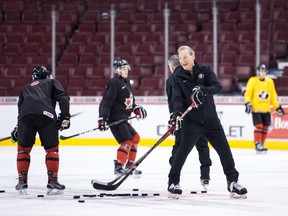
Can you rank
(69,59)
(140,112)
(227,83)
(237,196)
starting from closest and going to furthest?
1. (237,196)
2. (140,112)
3. (227,83)
4. (69,59)

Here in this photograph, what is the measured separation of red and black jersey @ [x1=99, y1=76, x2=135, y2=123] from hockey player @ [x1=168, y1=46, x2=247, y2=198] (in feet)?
7.48

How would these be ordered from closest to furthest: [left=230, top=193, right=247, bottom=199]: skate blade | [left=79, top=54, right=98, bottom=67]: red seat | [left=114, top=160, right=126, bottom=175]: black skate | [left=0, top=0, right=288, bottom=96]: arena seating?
[left=230, top=193, right=247, bottom=199]: skate blade → [left=114, top=160, right=126, bottom=175]: black skate → [left=0, top=0, right=288, bottom=96]: arena seating → [left=79, top=54, right=98, bottom=67]: red seat

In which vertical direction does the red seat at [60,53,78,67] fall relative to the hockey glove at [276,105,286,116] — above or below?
above

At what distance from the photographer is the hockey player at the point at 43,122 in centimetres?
774

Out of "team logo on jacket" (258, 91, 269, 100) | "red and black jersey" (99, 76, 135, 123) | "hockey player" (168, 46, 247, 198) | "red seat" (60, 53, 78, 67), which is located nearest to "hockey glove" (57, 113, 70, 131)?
"hockey player" (168, 46, 247, 198)

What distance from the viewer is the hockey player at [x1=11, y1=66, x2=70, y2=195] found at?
7738 millimetres

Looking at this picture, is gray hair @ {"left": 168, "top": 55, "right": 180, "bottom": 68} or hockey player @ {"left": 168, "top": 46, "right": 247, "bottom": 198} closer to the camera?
hockey player @ {"left": 168, "top": 46, "right": 247, "bottom": 198}

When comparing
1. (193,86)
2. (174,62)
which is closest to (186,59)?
(193,86)

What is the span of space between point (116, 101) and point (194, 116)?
2558mm

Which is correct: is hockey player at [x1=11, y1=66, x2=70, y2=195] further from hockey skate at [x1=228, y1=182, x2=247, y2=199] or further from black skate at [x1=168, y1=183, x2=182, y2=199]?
hockey skate at [x1=228, y1=182, x2=247, y2=199]

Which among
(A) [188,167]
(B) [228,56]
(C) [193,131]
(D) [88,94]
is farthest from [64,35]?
(C) [193,131]

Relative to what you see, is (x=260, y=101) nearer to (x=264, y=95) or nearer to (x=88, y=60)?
(x=264, y=95)

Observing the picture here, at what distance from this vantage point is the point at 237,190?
7285 mm

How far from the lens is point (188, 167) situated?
10867mm
